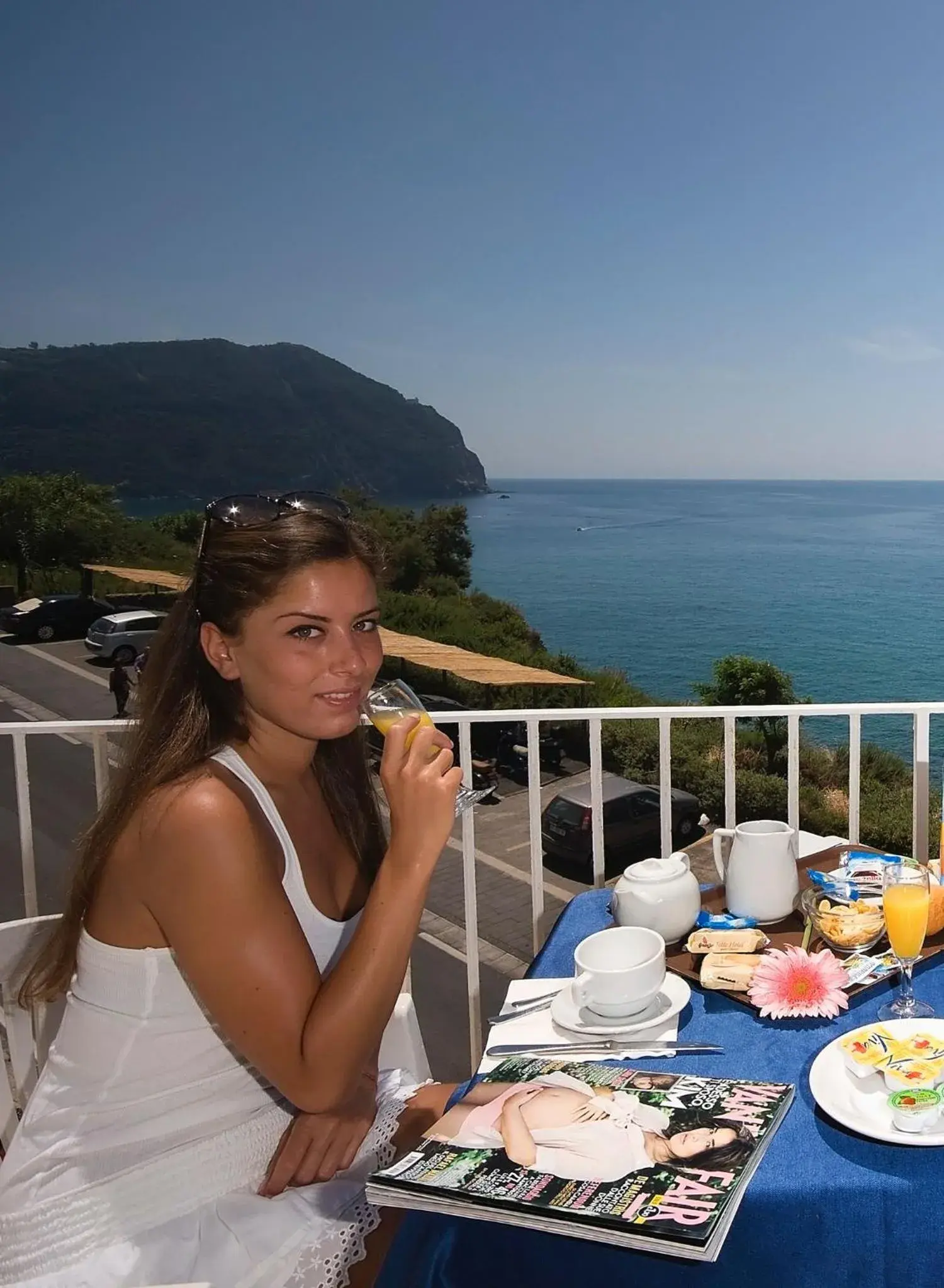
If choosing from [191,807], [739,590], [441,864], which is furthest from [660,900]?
[739,590]

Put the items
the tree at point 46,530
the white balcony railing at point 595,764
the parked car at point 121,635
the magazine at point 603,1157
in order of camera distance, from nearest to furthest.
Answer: the magazine at point 603,1157
the white balcony railing at point 595,764
the parked car at point 121,635
the tree at point 46,530

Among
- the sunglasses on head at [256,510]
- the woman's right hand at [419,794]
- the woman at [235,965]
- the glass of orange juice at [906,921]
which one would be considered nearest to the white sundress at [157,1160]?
the woman at [235,965]

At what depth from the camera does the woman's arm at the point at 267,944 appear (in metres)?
0.85

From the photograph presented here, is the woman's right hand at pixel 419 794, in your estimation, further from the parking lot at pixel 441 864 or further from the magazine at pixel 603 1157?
the parking lot at pixel 441 864

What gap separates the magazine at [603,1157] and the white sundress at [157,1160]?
0.29 metres

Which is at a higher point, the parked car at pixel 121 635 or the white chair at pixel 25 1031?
the white chair at pixel 25 1031

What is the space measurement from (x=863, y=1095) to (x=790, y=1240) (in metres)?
0.16

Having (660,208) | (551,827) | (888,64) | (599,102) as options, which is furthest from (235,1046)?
(660,208)

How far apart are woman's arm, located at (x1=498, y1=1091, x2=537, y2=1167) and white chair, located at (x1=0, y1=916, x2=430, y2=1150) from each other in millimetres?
507

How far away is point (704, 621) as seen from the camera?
5812 cm

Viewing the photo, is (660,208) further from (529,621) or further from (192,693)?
(192,693)

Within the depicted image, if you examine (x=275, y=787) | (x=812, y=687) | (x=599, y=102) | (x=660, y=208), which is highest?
(x=599, y=102)

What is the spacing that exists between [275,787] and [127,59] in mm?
68718

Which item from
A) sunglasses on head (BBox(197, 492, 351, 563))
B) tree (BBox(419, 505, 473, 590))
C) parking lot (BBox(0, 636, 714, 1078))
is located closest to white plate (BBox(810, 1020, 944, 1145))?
sunglasses on head (BBox(197, 492, 351, 563))
